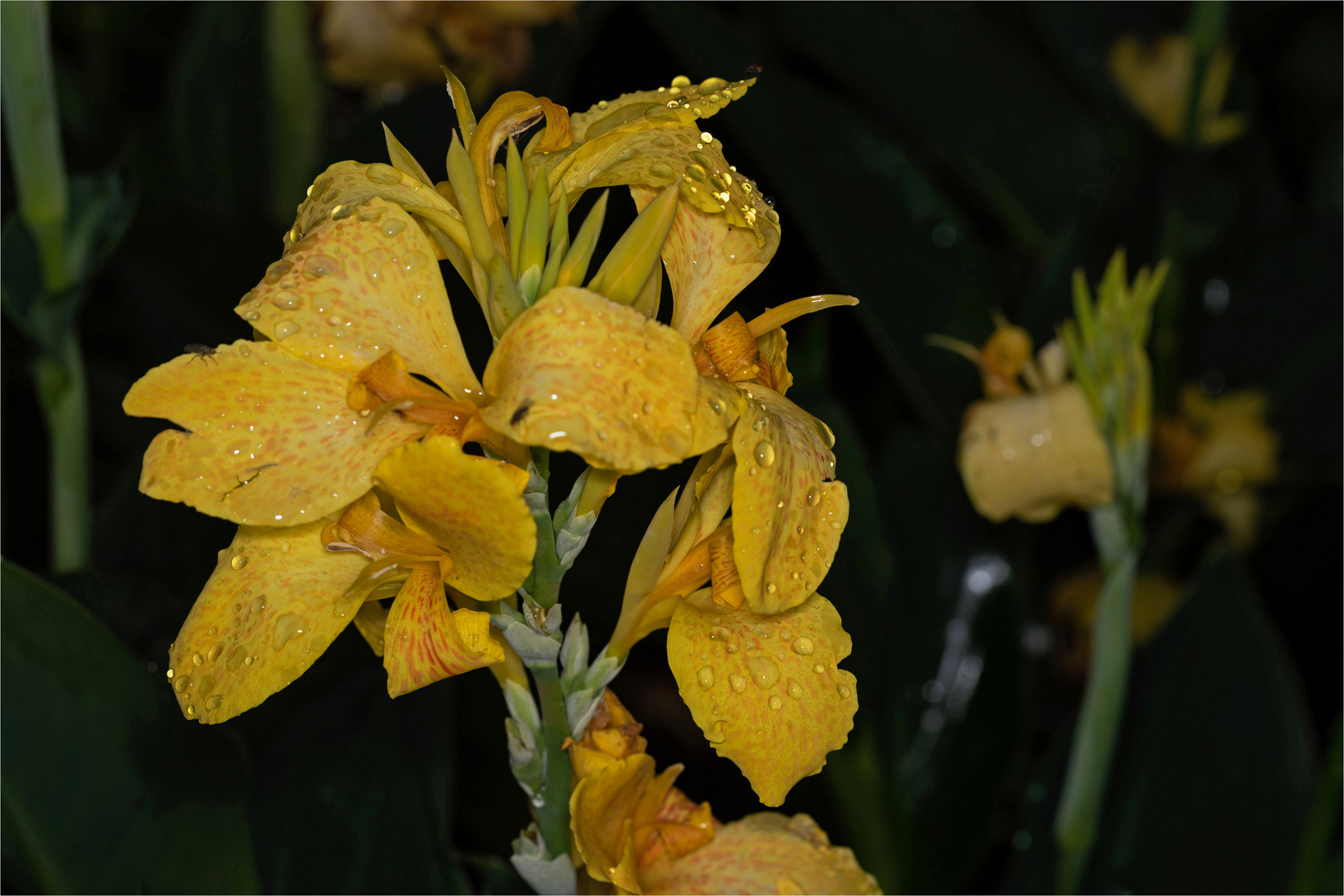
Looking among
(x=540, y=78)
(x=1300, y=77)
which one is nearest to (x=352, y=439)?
(x=540, y=78)

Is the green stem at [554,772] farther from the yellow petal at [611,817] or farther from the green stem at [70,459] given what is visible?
the green stem at [70,459]

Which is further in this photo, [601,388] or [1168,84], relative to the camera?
[1168,84]

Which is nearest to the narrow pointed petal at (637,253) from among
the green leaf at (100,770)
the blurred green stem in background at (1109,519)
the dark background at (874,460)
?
the dark background at (874,460)

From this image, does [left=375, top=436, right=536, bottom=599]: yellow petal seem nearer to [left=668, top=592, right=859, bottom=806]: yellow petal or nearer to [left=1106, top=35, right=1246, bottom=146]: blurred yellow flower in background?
[left=668, top=592, right=859, bottom=806]: yellow petal

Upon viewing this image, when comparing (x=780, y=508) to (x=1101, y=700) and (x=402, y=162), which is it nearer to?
(x=402, y=162)

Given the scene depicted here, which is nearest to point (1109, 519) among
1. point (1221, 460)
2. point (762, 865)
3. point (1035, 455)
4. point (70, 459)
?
point (1035, 455)

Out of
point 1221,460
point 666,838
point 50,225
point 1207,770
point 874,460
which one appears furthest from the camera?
point 1221,460

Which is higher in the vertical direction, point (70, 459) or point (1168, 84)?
point (1168, 84)

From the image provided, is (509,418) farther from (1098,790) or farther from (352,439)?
(1098,790)
